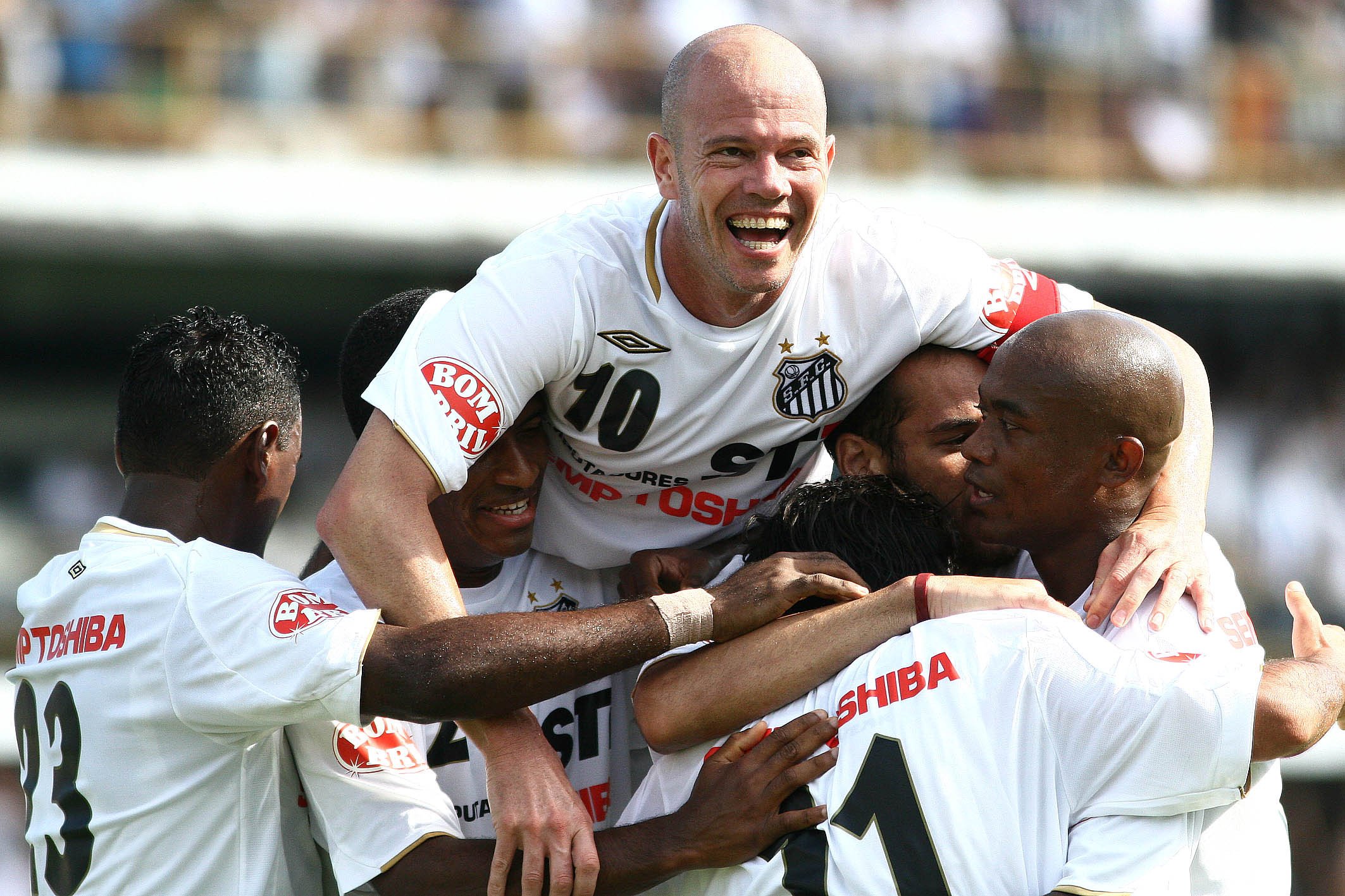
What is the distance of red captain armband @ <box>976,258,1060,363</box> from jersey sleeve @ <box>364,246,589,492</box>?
0.93 m

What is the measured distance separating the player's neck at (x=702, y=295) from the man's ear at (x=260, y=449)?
0.95 meters

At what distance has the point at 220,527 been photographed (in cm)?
339

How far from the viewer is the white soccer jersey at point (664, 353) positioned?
10.8 feet

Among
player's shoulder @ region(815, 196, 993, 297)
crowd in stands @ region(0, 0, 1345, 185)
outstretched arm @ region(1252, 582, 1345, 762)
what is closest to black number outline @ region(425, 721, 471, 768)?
player's shoulder @ region(815, 196, 993, 297)

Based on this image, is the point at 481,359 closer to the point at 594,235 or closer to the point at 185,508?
the point at 594,235

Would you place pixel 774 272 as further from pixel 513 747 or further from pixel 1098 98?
pixel 1098 98

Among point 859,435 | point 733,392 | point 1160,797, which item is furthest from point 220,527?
point 1160,797

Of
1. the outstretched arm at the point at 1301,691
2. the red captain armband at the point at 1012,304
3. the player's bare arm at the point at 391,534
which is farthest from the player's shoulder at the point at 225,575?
the outstretched arm at the point at 1301,691

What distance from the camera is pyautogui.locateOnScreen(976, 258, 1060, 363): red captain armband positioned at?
3.65 m

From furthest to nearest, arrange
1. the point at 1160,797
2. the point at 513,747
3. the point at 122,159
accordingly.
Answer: the point at 122,159 → the point at 513,747 → the point at 1160,797

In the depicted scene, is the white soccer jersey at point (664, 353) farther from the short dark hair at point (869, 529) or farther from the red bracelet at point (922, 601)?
the red bracelet at point (922, 601)

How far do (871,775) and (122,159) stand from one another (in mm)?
10173

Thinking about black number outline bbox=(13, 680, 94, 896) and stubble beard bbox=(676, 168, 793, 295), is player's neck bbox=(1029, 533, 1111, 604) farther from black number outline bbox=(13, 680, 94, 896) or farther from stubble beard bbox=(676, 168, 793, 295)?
black number outline bbox=(13, 680, 94, 896)

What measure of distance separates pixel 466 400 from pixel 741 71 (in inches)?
36.8
